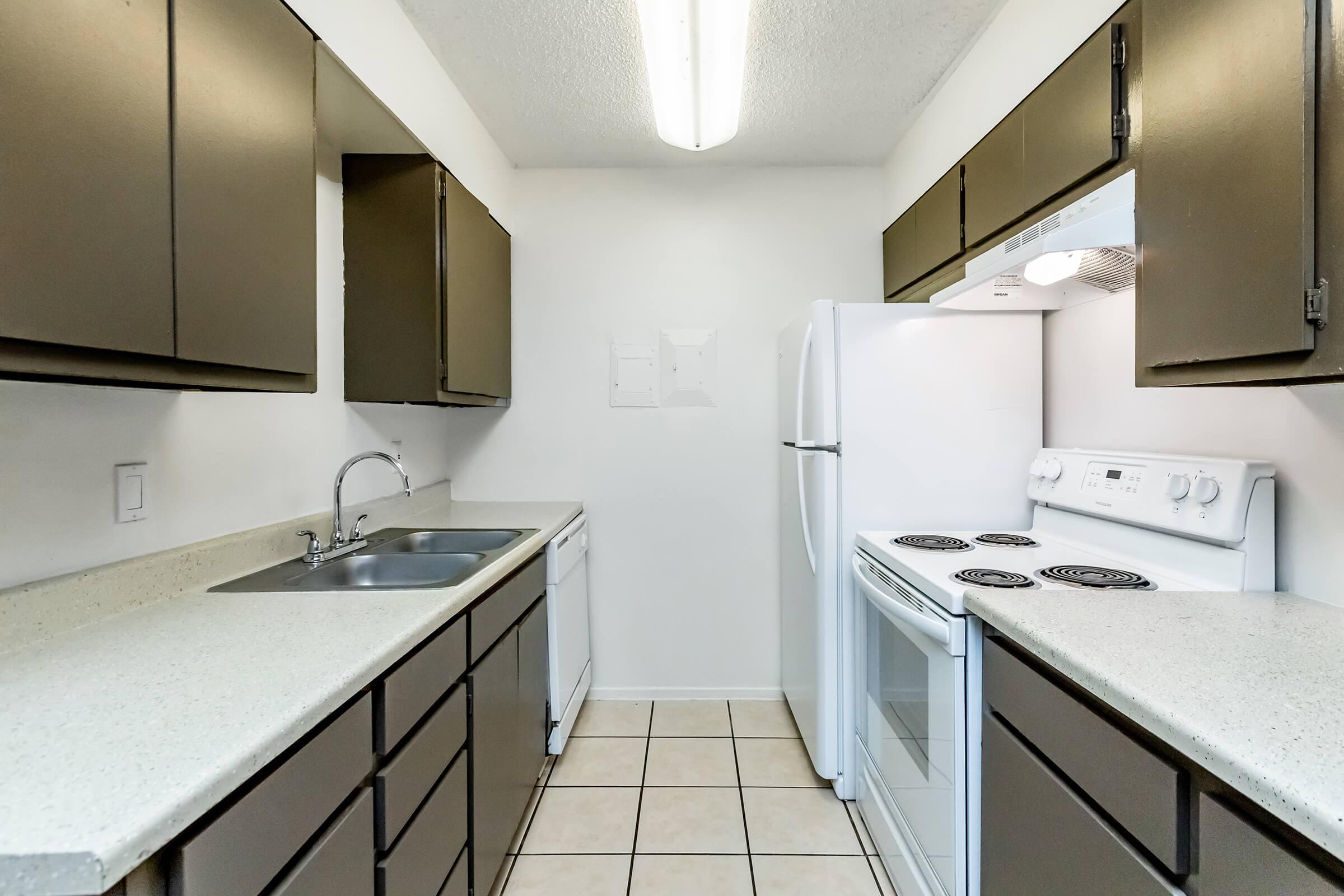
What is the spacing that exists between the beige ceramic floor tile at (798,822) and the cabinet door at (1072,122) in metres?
1.97

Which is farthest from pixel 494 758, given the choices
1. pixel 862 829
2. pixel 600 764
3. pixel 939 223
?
pixel 939 223

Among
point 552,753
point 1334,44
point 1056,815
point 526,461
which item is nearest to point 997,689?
point 1056,815

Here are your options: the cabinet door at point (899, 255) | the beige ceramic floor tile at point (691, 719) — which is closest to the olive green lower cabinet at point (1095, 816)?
the beige ceramic floor tile at point (691, 719)

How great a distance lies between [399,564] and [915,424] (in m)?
1.73

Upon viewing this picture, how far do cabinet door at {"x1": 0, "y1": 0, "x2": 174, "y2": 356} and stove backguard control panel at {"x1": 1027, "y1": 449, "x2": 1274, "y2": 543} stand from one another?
2.00 metres

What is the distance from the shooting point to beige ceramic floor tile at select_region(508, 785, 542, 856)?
186 centimetres

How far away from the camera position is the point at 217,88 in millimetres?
993

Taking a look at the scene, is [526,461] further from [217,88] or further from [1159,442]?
[1159,442]

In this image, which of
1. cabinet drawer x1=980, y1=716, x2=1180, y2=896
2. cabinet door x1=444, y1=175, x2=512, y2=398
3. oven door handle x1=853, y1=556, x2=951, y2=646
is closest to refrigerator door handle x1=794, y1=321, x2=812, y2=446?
oven door handle x1=853, y1=556, x2=951, y2=646

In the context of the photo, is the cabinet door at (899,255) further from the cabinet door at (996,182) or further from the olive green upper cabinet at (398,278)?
the olive green upper cabinet at (398,278)

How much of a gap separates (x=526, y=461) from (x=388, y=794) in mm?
1950

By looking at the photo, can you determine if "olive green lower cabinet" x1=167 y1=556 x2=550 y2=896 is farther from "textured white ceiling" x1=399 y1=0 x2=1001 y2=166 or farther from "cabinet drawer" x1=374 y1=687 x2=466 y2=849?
"textured white ceiling" x1=399 y1=0 x2=1001 y2=166

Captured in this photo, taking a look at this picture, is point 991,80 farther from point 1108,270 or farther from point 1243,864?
point 1243,864

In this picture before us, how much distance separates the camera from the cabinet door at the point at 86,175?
696 mm
